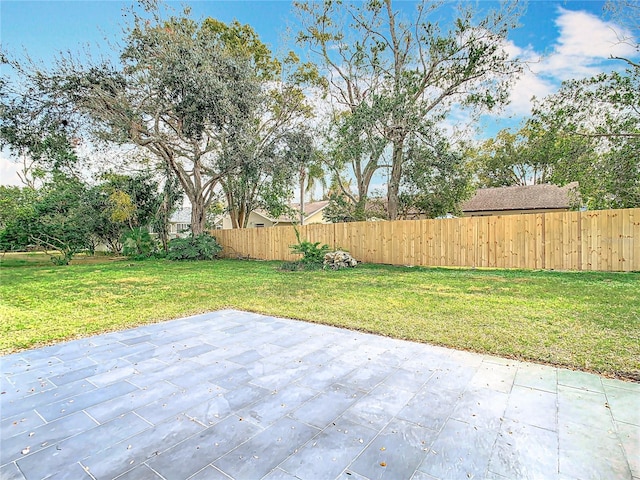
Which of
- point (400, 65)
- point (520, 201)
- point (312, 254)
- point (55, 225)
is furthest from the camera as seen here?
point (520, 201)

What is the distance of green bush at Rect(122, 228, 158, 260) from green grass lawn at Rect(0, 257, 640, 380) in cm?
616

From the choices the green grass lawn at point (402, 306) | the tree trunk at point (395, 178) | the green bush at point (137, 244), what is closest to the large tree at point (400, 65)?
the tree trunk at point (395, 178)

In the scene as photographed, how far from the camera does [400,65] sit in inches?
500

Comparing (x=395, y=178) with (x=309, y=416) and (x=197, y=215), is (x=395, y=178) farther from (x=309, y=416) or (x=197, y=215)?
(x=309, y=416)

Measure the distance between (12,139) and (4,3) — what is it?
18.9 feet

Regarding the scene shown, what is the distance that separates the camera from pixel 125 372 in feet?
9.32

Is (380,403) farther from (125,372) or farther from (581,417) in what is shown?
(125,372)

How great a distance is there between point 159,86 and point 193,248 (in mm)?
6386

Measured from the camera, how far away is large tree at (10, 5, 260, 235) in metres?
10.1

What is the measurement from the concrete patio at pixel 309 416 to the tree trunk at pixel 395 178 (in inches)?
404

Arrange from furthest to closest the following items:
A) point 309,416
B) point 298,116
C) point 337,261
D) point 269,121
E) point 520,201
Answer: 1. point 520,201
2. point 269,121
3. point 298,116
4. point 337,261
5. point 309,416

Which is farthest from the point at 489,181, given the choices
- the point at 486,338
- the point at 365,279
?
the point at 486,338

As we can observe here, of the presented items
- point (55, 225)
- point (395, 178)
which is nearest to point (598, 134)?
point (395, 178)

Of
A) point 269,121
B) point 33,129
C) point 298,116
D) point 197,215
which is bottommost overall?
point 197,215
